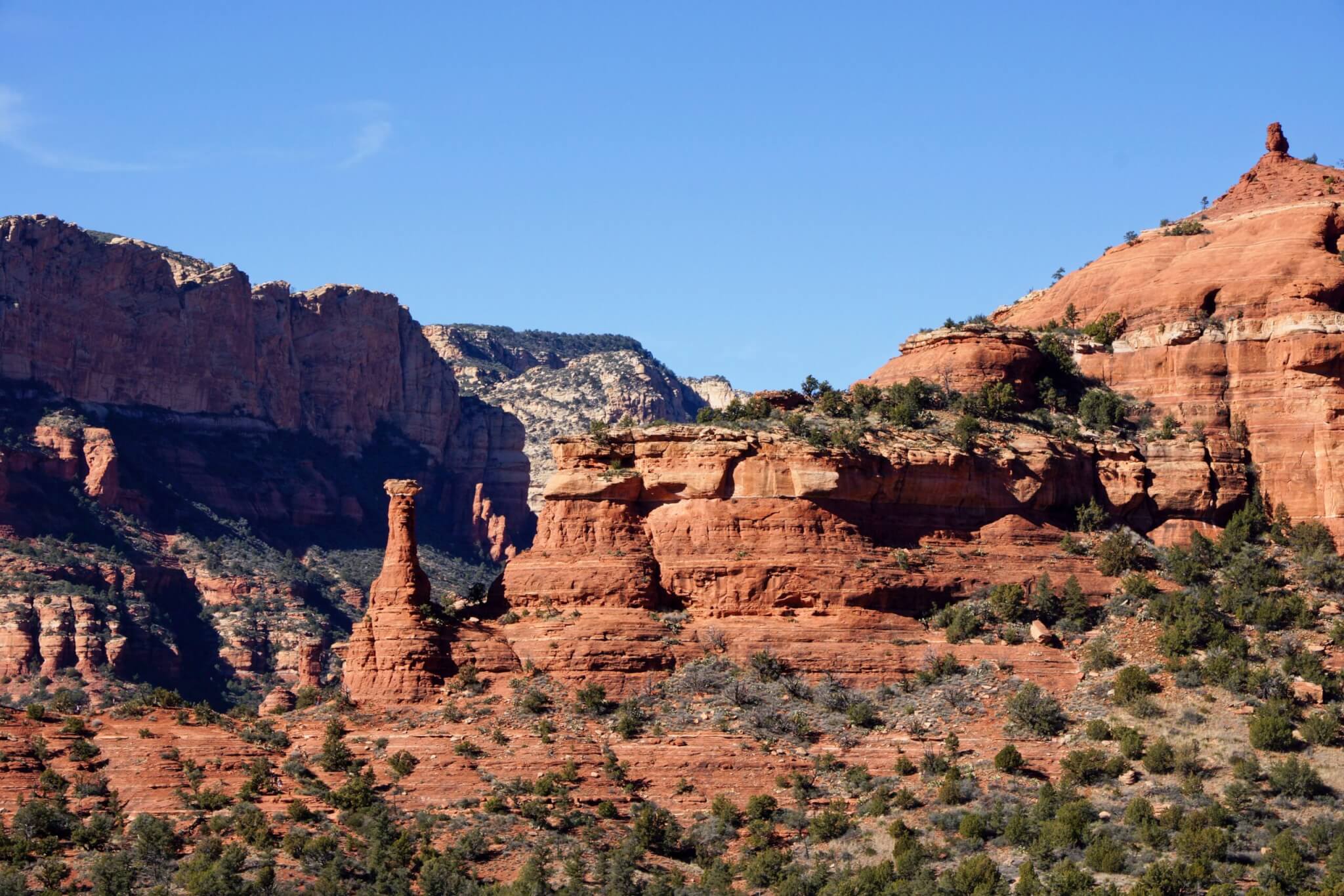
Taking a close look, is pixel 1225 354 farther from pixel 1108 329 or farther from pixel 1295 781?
pixel 1295 781

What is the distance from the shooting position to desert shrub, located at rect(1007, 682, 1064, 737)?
7969cm

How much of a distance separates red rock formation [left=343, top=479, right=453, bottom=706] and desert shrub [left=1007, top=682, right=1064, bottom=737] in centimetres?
1932

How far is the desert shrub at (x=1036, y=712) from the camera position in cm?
7969

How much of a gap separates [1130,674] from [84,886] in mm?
34228

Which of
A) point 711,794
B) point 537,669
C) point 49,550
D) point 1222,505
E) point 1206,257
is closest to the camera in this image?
point 711,794

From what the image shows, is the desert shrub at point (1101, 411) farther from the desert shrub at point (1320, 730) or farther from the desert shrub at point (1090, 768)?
the desert shrub at point (1090, 768)

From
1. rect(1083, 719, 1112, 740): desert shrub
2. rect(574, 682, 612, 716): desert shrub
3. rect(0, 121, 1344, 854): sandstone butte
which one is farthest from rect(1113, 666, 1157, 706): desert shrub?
rect(574, 682, 612, 716): desert shrub

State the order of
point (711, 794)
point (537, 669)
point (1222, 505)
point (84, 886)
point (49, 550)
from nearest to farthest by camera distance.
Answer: point (84, 886)
point (711, 794)
point (537, 669)
point (1222, 505)
point (49, 550)

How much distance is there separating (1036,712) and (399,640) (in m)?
21.9

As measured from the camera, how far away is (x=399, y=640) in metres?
83.8

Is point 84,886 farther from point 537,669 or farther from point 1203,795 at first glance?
point 1203,795

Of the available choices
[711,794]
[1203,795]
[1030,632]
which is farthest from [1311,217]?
[711,794]

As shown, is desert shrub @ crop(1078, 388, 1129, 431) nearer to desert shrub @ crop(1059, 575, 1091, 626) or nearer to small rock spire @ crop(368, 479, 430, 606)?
desert shrub @ crop(1059, 575, 1091, 626)

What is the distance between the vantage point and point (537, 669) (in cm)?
8325
